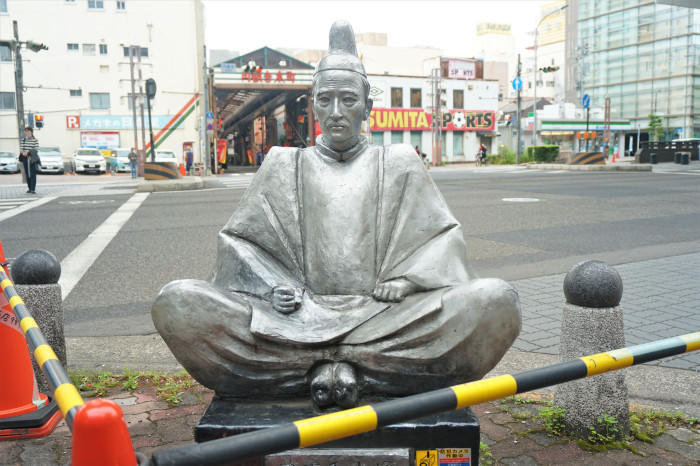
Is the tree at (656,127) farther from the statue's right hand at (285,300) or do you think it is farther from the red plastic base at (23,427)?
the red plastic base at (23,427)

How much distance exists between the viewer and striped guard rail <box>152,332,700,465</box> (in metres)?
1.46

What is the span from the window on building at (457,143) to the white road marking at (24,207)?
34.3m

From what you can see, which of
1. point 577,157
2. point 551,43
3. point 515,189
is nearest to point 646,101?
point 551,43

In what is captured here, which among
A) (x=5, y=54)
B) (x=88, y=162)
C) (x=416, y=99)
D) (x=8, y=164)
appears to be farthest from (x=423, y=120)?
(x=5, y=54)

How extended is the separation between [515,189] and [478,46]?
7829 centimetres

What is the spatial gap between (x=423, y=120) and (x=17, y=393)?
43443mm

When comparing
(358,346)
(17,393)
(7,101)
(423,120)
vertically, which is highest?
(7,101)

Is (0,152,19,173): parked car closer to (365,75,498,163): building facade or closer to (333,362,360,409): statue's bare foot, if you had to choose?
(365,75,498,163): building facade

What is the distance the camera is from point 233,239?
3031mm

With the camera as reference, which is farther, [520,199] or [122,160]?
[122,160]

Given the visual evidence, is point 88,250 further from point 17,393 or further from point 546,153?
point 546,153

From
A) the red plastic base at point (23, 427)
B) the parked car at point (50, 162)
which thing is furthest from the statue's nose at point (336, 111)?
the parked car at point (50, 162)

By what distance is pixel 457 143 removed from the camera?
154 feet

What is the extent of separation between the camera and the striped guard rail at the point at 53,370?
5.24 feet
